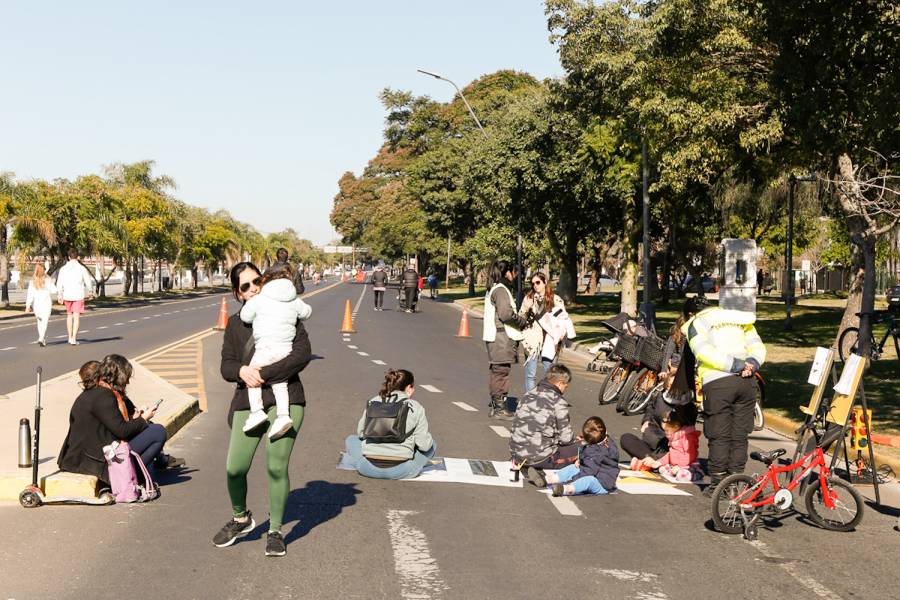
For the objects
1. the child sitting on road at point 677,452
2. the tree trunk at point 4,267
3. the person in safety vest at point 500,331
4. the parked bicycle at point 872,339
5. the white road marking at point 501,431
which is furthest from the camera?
the tree trunk at point 4,267

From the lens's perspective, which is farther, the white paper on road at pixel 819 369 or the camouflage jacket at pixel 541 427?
the camouflage jacket at pixel 541 427

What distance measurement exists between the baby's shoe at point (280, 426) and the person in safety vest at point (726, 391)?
3.44 metres

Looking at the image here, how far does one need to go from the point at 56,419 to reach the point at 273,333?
605cm

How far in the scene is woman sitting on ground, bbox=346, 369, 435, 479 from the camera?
8.89m

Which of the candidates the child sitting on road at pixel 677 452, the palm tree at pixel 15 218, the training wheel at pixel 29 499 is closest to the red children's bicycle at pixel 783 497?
the child sitting on road at pixel 677 452

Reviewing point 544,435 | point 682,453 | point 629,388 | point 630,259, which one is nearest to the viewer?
point 544,435

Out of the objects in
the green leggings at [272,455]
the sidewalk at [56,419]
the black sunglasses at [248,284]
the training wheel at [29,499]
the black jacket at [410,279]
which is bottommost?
the training wheel at [29,499]

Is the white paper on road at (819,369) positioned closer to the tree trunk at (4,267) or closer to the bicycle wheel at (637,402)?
the bicycle wheel at (637,402)

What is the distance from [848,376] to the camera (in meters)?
7.91

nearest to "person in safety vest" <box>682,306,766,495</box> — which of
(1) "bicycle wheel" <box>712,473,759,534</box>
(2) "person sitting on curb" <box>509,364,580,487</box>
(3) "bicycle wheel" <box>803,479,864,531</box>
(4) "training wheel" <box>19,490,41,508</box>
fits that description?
(3) "bicycle wheel" <box>803,479,864,531</box>

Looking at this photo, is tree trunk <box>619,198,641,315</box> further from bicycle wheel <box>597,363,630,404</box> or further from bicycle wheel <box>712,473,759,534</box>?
bicycle wheel <box>712,473,759,534</box>

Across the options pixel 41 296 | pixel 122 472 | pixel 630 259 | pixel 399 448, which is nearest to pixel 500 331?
pixel 399 448

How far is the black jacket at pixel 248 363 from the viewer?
242 inches

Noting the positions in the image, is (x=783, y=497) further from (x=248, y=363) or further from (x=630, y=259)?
(x=630, y=259)
